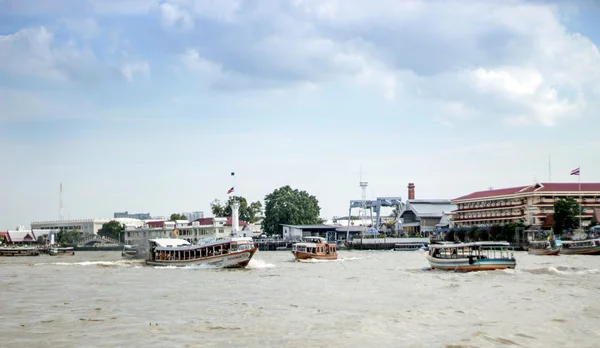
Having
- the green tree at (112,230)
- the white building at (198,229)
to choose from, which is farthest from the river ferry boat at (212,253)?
the green tree at (112,230)

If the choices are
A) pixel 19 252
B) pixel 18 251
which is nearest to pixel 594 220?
pixel 18 251

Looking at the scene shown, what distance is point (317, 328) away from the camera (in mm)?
20109

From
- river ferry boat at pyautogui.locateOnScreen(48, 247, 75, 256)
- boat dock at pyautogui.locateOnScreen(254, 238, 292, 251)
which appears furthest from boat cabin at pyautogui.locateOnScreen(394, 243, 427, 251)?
river ferry boat at pyautogui.locateOnScreen(48, 247, 75, 256)

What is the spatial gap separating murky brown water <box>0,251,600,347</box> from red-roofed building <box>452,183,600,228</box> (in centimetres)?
6586

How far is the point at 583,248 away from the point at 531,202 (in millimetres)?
35644

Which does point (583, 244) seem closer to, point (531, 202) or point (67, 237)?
point (531, 202)

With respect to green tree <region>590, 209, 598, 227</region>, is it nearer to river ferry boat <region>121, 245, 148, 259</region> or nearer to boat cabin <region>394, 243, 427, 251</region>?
boat cabin <region>394, 243, 427, 251</region>

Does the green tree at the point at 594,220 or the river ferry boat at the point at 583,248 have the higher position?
the green tree at the point at 594,220

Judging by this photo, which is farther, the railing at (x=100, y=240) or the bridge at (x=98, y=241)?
the railing at (x=100, y=240)

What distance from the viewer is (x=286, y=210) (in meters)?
132

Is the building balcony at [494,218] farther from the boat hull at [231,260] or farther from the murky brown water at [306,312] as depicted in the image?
the murky brown water at [306,312]

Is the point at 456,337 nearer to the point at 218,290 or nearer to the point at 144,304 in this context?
the point at 144,304

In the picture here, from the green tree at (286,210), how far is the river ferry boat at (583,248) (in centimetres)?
→ 6805

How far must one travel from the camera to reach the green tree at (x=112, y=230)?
177m
